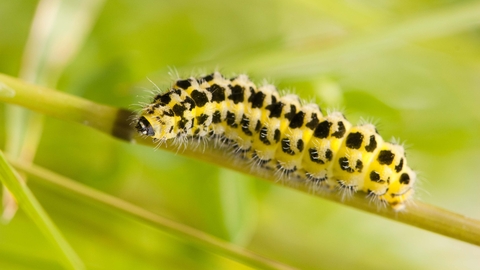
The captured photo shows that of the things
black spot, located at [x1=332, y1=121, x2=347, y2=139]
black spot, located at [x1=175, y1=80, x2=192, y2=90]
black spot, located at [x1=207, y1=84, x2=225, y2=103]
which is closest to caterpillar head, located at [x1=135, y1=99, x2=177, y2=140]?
black spot, located at [x1=175, y1=80, x2=192, y2=90]

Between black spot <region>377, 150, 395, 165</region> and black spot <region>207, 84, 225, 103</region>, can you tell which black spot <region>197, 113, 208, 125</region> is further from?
black spot <region>377, 150, 395, 165</region>

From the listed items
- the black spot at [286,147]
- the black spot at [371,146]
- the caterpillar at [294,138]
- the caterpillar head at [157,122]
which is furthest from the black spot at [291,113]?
the caterpillar head at [157,122]

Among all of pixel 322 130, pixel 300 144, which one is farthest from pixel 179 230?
pixel 322 130

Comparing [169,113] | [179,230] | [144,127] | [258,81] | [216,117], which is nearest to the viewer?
[144,127]

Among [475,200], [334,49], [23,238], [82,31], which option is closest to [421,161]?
[475,200]

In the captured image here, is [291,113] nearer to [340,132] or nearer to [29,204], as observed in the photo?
[340,132]
